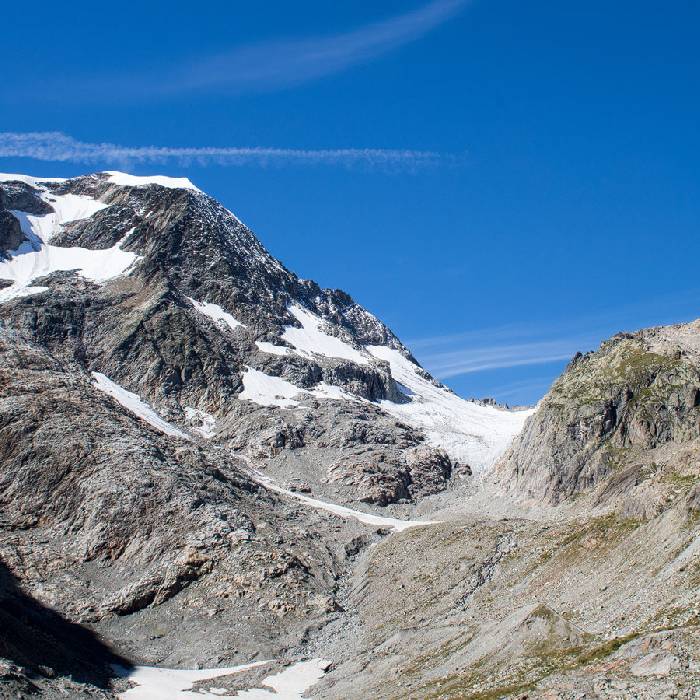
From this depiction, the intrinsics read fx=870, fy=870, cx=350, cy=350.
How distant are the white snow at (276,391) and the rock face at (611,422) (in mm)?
50188

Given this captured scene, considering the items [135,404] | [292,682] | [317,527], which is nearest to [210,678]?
[292,682]

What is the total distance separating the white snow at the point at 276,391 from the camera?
184125 millimetres

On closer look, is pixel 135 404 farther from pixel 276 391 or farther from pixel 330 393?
pixel 330 393

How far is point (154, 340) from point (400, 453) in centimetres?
6181

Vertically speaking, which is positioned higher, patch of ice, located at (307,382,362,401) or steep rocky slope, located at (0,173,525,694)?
patch of ice, located at (307,382,362,401)

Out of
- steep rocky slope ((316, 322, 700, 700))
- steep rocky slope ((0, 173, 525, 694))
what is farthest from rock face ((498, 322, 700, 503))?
steep rocky slope ((0, 173, 525, 694))

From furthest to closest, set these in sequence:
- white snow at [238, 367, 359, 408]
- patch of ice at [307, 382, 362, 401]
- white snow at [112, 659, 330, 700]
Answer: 1. patch of ice at [307, 382, 362, 401]
2. white snow at [238, 367, 359, 408]
3. white snow at [112, 659, 330, 700]

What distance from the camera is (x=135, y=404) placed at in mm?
168875

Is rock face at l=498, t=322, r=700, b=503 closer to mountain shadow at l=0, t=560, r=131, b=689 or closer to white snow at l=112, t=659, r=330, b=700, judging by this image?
white snow at l=112, t=659, r=330, b=700

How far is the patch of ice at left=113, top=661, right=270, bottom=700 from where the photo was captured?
79.8 meters

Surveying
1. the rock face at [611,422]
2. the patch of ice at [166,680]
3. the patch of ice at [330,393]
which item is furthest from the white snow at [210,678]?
the patch of ice at [330,393]

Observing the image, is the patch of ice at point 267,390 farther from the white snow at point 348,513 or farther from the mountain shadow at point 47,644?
the mountain shadow at point 47,644

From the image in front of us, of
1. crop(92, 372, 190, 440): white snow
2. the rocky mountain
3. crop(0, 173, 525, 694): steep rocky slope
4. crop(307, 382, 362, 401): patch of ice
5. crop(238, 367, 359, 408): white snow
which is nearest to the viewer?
the rocky mountain

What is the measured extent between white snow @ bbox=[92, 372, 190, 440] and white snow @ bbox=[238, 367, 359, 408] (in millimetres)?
21558
